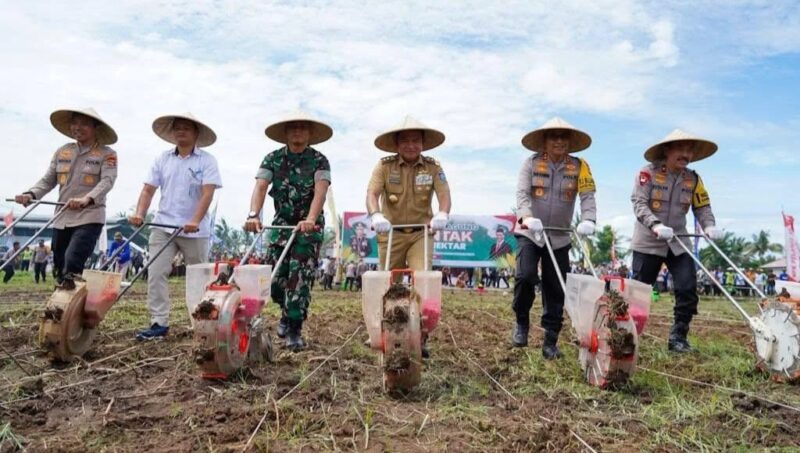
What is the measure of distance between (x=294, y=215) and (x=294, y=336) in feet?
3.53

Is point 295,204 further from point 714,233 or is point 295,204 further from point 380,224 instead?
point 714,233

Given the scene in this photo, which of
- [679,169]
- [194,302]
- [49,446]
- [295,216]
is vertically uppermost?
[679,169]

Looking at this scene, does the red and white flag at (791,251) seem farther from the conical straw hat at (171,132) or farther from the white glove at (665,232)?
the conical straw hat at (171,132)

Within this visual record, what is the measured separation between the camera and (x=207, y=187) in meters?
5.45

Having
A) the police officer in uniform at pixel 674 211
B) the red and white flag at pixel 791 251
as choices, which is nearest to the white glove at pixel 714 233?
the police officer in uniform at pixel 674 211

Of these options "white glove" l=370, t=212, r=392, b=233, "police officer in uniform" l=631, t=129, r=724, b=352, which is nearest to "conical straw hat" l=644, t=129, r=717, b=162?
"police officer in uniform" l=631, t=129, r=724, b=352

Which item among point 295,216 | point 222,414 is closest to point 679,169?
point 295,216

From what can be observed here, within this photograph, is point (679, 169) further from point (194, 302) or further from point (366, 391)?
point (194, 302)

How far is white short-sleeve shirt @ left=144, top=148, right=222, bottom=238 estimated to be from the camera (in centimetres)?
545

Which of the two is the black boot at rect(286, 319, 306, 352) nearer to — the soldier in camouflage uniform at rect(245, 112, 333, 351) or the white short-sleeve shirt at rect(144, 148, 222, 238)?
the soldier in camouflage uniform at rect(245, 112, 333, 351)

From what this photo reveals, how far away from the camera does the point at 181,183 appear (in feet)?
17.9

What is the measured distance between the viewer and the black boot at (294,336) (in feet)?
16.8

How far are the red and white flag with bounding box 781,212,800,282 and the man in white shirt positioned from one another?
26687 mm

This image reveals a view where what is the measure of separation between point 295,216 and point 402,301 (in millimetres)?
2088
